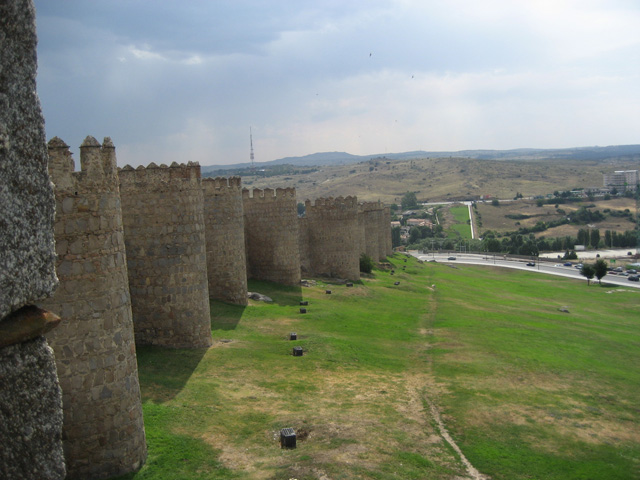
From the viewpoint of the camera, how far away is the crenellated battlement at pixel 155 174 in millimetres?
16281

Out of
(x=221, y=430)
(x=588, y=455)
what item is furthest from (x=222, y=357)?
(x=588, y=455)

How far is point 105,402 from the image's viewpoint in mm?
9250

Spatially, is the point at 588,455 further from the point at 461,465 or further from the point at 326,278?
the point at 326,278

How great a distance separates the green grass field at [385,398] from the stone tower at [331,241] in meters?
12.1

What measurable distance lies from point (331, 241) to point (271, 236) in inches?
355

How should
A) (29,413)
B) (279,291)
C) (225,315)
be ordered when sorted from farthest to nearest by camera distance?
(279,291) < (225,315) < (29,413)

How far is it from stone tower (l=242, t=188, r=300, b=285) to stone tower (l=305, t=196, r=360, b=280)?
7.97m

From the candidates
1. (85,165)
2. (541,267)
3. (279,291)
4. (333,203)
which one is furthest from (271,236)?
(541,267)

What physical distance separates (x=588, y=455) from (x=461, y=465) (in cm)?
357

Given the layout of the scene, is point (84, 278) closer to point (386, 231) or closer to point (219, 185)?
point (219, 185)

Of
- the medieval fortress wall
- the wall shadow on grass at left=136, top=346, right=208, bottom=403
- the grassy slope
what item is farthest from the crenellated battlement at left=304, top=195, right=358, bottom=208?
the wall shadow on grass at left=136, top=346, right=208, bottom=403

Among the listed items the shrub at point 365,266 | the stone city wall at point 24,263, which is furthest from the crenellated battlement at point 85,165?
the shrub at point 365,266

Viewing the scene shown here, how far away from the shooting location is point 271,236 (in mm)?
32031

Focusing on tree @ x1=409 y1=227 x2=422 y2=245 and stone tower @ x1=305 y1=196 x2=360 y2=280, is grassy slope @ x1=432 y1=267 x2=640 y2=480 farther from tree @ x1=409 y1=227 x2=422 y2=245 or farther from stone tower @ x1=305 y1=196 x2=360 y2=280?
tree @ x1=409 y1=227 x2=422 y2=245
